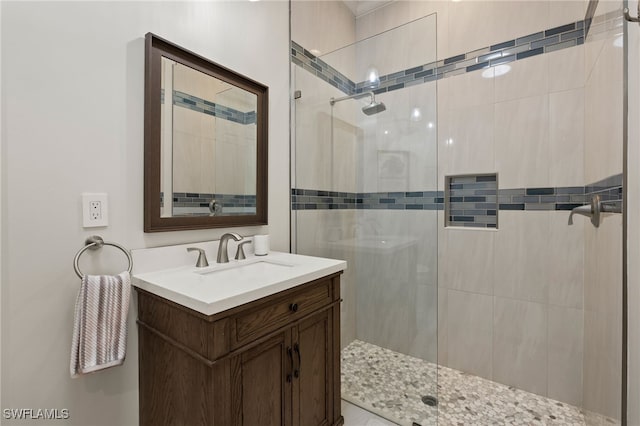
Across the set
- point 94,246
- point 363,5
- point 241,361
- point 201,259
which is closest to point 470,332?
point 241,361

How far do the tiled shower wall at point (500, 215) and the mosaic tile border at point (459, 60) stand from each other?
0.05m

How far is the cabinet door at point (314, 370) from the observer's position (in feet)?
4.08

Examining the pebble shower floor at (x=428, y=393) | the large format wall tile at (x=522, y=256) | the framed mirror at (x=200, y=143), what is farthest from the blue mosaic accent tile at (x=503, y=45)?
the pebble shower floor at (x=428, y=393)

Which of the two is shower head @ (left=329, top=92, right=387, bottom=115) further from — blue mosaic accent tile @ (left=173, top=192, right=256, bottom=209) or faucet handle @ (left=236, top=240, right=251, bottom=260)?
faucet handle @ (left=236, top=240, right=251, bottom=260)

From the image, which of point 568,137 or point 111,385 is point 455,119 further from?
point 111,385

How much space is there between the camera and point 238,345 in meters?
0.98

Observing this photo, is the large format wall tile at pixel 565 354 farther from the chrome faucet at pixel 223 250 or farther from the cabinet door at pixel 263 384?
the chrome faucet at pixel 223 250

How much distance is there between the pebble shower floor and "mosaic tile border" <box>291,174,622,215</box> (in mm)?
951

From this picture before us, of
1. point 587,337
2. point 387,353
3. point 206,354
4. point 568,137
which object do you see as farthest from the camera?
point 387,353

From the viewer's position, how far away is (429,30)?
167cm

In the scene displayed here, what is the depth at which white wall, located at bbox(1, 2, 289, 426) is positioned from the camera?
935mm

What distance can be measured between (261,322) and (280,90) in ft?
4.79

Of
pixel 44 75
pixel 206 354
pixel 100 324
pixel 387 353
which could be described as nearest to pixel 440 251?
pixel 387 353

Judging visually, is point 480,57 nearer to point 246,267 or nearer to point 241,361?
point 246,267
